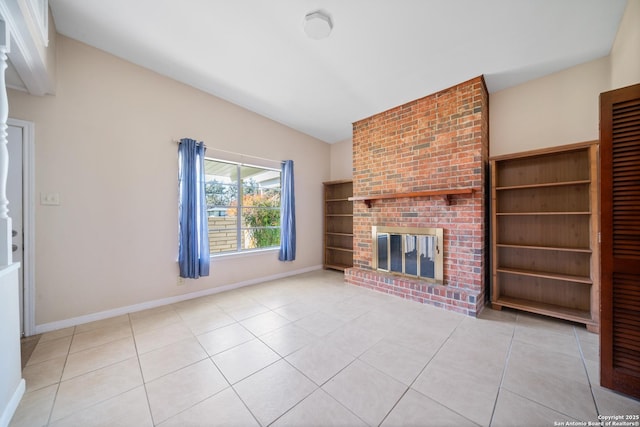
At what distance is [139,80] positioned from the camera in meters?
2.79

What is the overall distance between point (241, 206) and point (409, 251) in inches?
107

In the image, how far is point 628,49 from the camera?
6.26 ft

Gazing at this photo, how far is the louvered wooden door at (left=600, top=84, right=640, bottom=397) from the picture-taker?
1.41m

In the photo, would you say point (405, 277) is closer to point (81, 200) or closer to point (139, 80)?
point (81, 200)

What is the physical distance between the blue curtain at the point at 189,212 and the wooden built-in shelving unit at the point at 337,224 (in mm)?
2500

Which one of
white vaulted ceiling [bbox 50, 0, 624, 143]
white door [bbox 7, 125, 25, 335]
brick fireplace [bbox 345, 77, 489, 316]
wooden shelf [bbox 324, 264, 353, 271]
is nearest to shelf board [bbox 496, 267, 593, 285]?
brick fireplace [bbox 345, 77, 489, 316]

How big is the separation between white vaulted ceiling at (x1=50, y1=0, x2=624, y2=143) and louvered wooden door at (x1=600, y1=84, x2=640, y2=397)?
113 centimetres

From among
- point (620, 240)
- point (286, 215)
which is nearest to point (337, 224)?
point (286, 215)

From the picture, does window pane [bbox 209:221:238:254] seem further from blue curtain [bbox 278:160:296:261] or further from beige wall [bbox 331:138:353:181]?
beige wall [bbox 331:138:353:181]

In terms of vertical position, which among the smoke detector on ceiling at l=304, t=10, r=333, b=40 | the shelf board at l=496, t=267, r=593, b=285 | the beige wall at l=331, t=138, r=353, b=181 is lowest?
the shelf board at l=496, t=267, r=593, b=285

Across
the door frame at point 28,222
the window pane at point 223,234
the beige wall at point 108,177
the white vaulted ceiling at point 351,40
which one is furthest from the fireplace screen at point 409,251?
the door frame at point 28,222

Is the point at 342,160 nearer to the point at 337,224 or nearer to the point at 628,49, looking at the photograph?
the point at 337,224

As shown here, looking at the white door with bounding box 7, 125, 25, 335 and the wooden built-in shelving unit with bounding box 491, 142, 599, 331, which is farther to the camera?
the wooden built-in shelving unit with bounding box 491, 142, 599, 331

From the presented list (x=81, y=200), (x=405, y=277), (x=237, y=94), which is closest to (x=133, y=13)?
(x=237, y=94)
